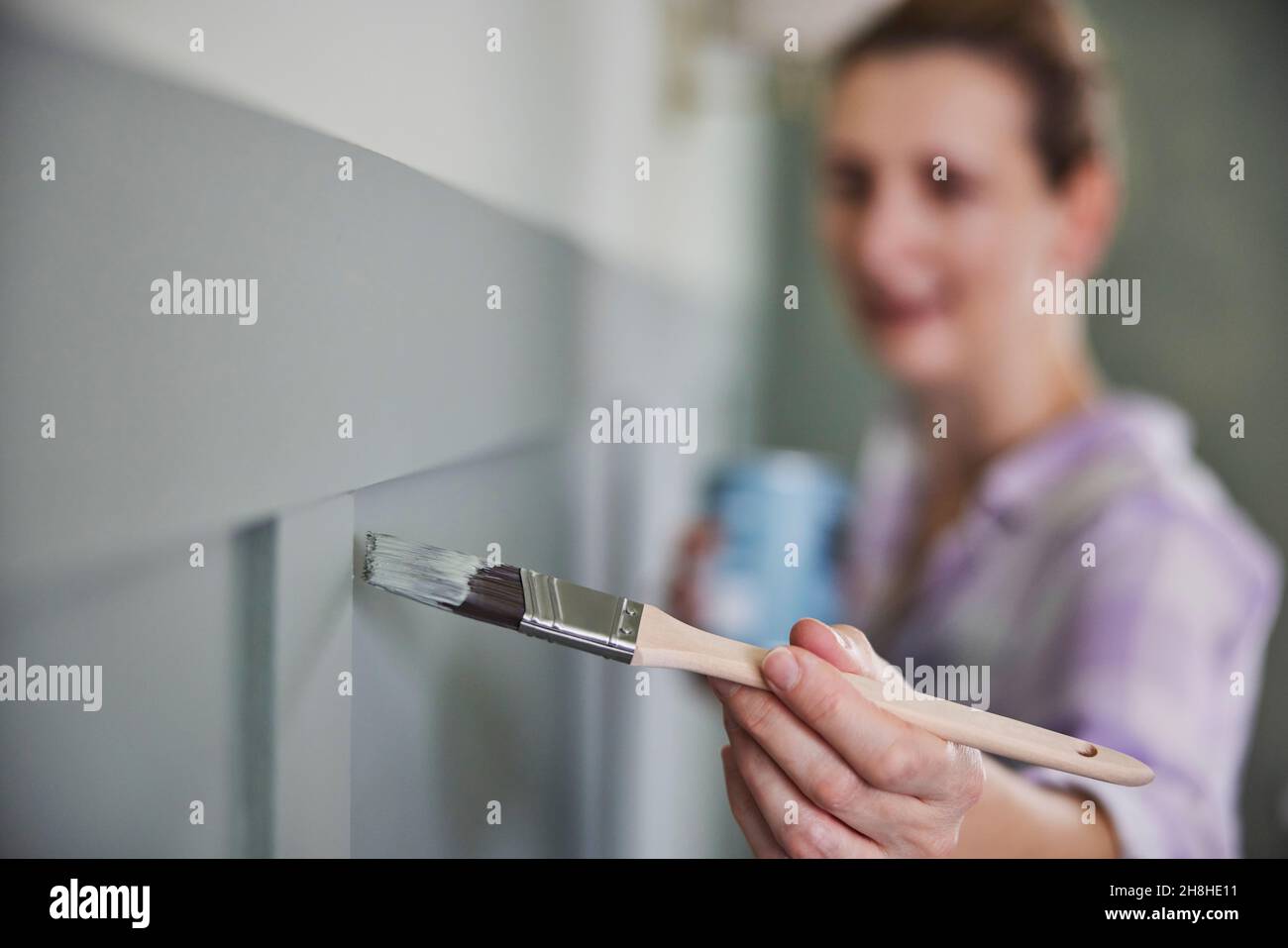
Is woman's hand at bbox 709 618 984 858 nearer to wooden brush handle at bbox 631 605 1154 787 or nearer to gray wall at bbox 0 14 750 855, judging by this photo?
wooden brush handle at bbox 631 605 1154 787

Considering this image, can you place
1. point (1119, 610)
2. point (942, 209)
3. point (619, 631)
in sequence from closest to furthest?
point (619, 631) < point (1119, 610) < point (942, 209)

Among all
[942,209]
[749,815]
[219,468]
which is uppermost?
[942,209]

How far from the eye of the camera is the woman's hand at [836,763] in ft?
0.76

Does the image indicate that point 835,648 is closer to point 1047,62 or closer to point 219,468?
point 219,468

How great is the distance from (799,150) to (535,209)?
0.46 meters

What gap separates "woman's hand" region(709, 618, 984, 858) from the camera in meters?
0.23

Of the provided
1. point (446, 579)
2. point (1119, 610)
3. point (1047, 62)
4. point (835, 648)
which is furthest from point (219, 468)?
point (1047, 62)

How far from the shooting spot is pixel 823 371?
2.77 feet

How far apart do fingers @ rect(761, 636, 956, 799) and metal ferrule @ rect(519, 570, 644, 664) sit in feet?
0.12

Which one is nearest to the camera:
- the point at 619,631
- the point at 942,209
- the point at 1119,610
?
the point at 619,631

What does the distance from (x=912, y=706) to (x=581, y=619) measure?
9 cm

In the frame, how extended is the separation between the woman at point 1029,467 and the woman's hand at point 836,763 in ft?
0.24

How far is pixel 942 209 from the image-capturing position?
572mm
